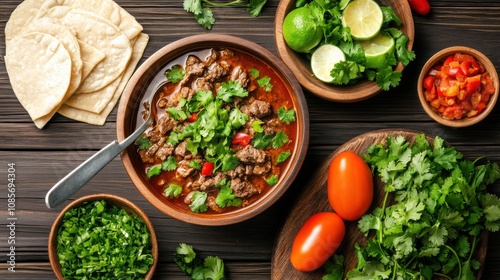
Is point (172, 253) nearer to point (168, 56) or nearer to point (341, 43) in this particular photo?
point (168, 56)

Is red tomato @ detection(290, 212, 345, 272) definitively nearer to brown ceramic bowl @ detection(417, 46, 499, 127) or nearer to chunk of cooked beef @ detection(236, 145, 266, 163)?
chunk of cooked beef @ detection(236, 145, 266, 163)

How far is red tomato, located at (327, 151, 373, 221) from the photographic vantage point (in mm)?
3323

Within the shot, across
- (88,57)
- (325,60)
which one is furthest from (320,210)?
(88,57)

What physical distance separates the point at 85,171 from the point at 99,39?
87 cm

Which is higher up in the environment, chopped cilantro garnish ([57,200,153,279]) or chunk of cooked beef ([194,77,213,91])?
chunk of cooked beef ([194,77,213,91])

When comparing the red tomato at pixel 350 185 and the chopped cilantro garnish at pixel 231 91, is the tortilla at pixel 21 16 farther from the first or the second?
the red tomato at pixel 350 185

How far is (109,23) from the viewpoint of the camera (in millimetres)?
3611

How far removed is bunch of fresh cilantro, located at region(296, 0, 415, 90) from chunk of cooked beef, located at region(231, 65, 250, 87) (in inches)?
18.1

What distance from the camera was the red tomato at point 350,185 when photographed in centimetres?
332

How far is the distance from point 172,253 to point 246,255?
1.40 ft

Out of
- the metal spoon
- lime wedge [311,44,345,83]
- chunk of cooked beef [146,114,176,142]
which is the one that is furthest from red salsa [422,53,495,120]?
the metal spoon

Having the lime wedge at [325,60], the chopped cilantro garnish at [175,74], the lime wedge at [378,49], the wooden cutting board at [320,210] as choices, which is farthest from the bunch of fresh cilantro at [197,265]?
the lime wedge at [378,49]

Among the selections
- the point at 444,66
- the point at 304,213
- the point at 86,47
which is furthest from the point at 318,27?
the point at 86,47

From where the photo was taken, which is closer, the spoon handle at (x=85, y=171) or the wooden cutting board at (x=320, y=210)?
the spoon handle at (x=85, y=171)
